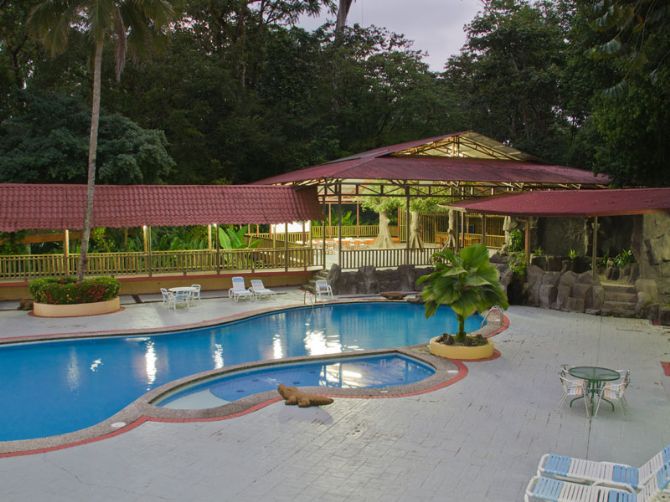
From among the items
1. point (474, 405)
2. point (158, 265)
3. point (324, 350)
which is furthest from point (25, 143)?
point (474, 405)

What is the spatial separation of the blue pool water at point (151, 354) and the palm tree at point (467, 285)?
2.72 metres

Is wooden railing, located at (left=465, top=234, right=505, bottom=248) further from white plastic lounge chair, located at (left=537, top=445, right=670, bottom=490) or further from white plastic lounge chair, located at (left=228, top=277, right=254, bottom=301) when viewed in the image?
white plastic lounge chair, located at (left=537, top=445, right=670, bottom=490)

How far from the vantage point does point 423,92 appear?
3653 centimetres

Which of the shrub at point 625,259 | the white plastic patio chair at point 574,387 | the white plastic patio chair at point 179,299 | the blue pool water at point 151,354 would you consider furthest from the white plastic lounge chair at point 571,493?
the shrub at point 625,259

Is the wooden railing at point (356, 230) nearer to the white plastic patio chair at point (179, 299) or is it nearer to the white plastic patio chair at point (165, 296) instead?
the white plastic patio chair at point (179, 299)

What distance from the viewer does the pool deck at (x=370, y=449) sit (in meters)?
6.42

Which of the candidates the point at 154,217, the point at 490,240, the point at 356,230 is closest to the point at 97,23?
the point at 154,217

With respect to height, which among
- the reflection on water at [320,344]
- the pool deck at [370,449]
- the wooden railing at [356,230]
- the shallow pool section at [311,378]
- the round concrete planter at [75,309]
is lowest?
the shallow pool section at [311,378]

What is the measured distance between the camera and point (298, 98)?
38.2 metres

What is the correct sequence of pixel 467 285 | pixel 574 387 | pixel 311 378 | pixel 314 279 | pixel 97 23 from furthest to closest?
1. pixel 314 279
2. pixel 97 23
3. pixel 467 285
4. pixel 311 378
5. pixel 574 387

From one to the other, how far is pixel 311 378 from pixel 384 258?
1093cm

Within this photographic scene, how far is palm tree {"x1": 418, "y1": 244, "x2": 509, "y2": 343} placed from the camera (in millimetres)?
11867

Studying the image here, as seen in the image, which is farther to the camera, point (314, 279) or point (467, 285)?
point (314, 279)

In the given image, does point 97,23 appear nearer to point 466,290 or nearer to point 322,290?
point 322,290
